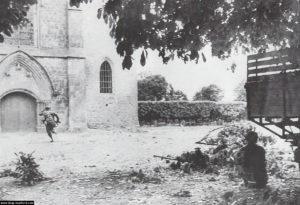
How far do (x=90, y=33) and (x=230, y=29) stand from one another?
21171mm

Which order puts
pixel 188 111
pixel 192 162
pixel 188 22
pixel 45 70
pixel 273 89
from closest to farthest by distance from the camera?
1. pixel 188 22
2. pixel 273 89
3. pixel 192 162
4. pixel 45 70
5. pixel 188 111

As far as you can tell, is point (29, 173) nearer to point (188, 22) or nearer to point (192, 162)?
point (192, 162)

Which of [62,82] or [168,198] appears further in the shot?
[62,82]

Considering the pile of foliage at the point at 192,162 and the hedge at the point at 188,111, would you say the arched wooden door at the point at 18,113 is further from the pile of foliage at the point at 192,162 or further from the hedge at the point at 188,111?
the pile of foliage at the point at 192,162

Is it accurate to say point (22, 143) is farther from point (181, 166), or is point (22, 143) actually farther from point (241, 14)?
point (241, 14)

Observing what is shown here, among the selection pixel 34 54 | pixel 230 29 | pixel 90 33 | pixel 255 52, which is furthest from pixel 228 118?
pixel 230 29

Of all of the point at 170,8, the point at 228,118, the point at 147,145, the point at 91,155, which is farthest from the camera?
the point at 228,118

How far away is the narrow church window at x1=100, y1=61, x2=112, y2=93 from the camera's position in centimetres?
2656

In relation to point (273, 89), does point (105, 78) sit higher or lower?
higher

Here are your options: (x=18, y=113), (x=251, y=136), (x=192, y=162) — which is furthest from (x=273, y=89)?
(x=18, y=113)

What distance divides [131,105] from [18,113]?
7.55m

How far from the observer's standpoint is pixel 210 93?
39.0m

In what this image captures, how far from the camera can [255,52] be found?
27.7 ft

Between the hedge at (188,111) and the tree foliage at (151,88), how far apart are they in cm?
423
